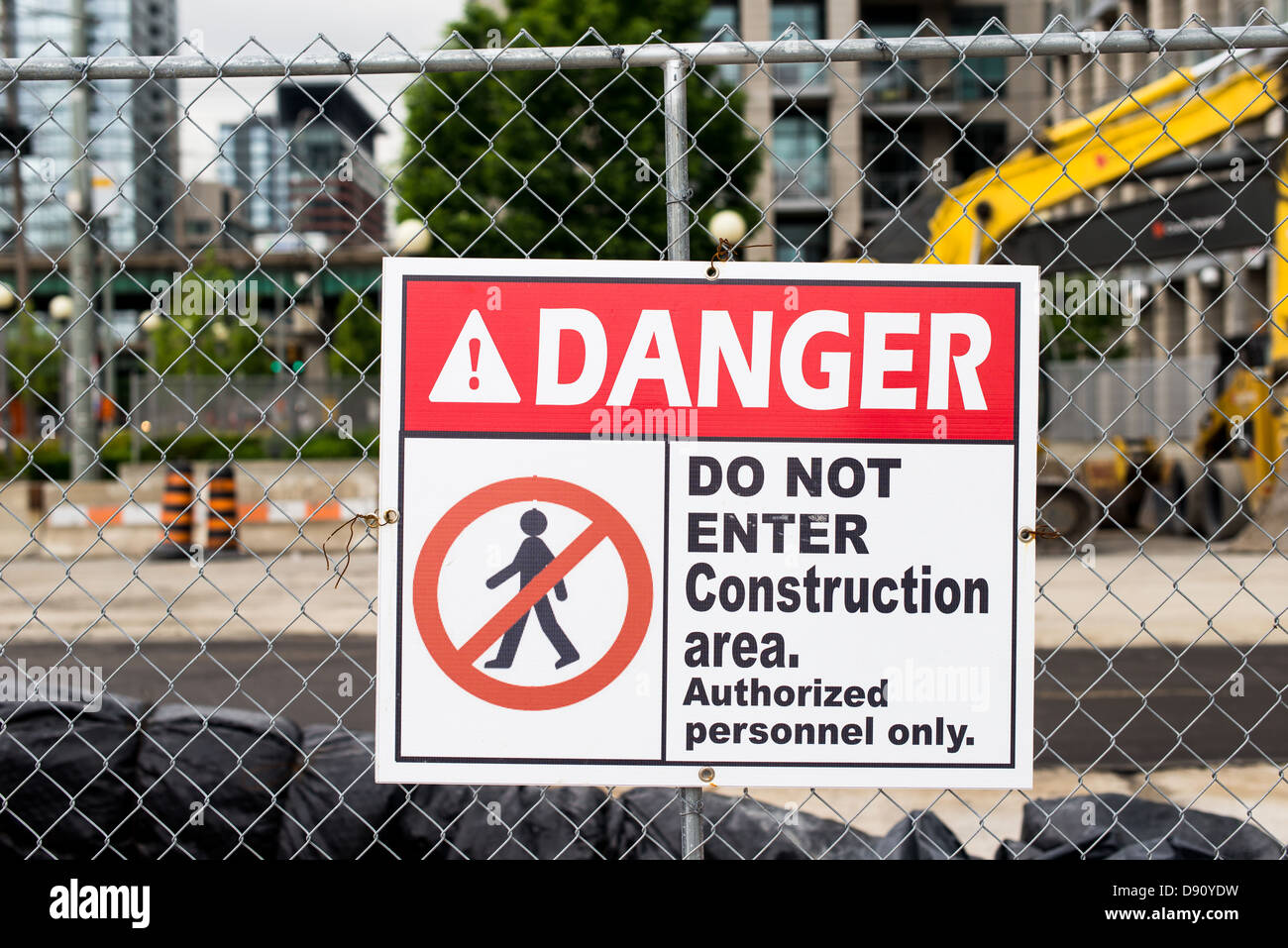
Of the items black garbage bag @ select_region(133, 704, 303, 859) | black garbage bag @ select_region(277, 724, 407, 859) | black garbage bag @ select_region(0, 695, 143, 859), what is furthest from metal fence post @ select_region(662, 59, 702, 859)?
black garbage bag @ select_region(0, 695, 143, 859)

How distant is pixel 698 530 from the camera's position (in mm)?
2111

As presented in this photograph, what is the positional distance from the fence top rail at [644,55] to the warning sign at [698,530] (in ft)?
1.46

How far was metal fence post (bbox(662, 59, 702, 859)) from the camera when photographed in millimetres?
2139

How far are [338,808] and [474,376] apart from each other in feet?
5.06

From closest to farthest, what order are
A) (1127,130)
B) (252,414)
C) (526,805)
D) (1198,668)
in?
(526,805) → (1198,668) → (1127,130) → (252,414)

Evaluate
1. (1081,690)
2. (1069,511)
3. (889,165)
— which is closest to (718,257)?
(1081,690)

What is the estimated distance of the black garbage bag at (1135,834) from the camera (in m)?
2.80

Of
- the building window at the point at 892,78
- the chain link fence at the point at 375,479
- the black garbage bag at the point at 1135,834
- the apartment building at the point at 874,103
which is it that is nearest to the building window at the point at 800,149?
the apartment building at the point at 874,103

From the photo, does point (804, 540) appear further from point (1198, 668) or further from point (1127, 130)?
point (1127, 130)

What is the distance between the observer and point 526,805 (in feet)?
10.2

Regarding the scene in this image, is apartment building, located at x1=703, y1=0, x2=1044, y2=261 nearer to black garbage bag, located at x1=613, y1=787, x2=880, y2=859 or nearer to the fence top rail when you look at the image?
black garbage bag, located at x1=613, y1=787, x2=880, y2=859

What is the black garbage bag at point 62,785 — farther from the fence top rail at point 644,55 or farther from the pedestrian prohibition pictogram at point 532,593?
the fence top rail at point 644,55
